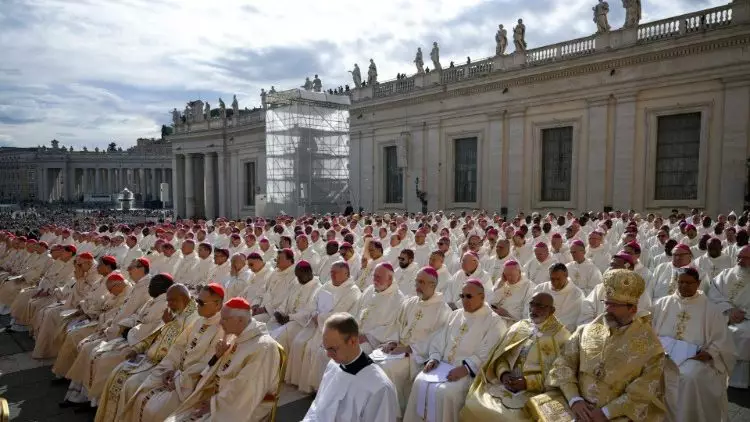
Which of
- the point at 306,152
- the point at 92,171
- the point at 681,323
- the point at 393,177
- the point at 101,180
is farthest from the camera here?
the point at 101,180

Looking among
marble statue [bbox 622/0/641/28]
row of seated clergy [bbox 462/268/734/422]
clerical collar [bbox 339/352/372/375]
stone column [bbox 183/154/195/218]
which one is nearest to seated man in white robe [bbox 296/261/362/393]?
row of seated clergy [bbox 462/268/734/422]

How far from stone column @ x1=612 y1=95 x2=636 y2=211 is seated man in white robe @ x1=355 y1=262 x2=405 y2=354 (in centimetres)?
1619

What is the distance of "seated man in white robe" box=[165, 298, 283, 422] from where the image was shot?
13.0ft

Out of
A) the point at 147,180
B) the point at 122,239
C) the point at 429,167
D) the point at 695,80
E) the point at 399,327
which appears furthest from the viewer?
the point at 147,180

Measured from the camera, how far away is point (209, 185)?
40.6m

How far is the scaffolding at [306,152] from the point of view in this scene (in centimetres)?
2911

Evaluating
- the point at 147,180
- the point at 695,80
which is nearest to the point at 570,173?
the point at 695,80

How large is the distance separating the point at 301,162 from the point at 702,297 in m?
25.4

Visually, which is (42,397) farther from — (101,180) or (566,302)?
(101,180)

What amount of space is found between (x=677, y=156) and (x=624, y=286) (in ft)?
58.1

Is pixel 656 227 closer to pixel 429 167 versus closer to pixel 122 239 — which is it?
pixel 429 167

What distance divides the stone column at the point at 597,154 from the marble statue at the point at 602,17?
8.97 feet

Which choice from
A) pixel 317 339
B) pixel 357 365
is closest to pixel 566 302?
pixel 317 339

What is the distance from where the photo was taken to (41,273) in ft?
33.4
